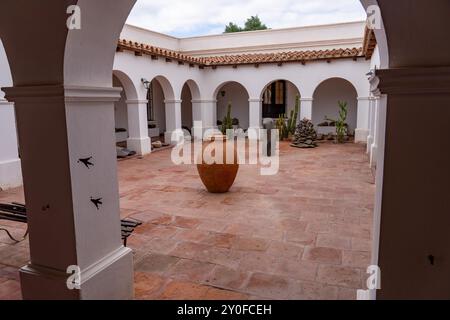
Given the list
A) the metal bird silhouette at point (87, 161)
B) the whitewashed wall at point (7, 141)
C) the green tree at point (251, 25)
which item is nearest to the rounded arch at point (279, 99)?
the whitewashed wall at point (7, 141)

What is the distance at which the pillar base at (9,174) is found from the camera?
25.9 feet

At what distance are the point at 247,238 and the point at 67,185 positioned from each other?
279cm

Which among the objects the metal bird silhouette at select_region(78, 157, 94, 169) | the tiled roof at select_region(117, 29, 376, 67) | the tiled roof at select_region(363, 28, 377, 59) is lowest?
the metal bird silhouette at select_region(78, 157, 94, 169)

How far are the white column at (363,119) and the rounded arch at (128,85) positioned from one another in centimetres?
926

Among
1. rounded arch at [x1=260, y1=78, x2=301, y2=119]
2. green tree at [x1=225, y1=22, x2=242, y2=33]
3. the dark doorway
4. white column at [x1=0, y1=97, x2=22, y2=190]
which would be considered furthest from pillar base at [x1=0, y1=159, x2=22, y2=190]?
green tree at [x1=225, y1=22, x2=242, y2=33]

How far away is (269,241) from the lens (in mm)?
4703

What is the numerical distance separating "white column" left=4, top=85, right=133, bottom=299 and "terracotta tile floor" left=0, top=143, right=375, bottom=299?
2.66ft

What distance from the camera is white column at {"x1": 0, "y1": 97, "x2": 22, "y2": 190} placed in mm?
7871

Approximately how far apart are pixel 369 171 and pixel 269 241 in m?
5.66

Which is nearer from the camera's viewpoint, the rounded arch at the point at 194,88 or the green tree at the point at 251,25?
the rounded arch at the point at 194,88

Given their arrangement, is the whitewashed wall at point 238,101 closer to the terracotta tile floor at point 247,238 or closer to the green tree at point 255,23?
the terracotta tile floor at point 247,238

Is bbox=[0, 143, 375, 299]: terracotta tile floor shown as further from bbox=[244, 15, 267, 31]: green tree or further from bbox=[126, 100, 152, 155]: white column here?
bbox=[244, 15, 267, 31]: green tree
